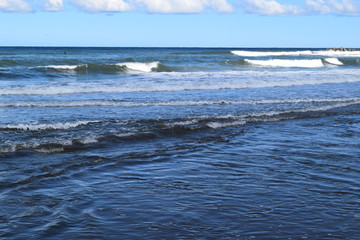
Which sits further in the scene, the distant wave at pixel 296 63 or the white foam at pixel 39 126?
the distant wave at pixel 296 63

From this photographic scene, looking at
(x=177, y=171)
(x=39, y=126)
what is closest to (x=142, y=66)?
(x=39, y=126)

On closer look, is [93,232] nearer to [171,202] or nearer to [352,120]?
[171,202]

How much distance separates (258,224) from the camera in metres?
4.65

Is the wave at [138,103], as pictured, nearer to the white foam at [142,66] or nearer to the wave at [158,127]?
the wave at [158,127]

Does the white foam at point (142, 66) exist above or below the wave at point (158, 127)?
above

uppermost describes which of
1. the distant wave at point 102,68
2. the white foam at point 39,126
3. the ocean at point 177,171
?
the distant wave at point 102,68

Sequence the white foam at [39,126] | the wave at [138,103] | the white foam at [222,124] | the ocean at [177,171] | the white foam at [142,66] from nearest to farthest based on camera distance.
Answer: the ocean at [177,171]
the white foam at [39,126]
the white foam at [222,124]
the wave at [138,103]
the white foam at [142,66]

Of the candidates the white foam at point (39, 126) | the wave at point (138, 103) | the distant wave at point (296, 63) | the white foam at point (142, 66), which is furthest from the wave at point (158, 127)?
the distant wave at point (296, 63)

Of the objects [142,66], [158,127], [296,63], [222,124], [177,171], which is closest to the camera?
[177,171]

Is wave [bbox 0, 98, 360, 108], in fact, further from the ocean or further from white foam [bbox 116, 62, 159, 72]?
white foam [bbox 116, 62, 159, 72]

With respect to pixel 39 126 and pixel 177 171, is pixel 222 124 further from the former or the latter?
pixel 177 171

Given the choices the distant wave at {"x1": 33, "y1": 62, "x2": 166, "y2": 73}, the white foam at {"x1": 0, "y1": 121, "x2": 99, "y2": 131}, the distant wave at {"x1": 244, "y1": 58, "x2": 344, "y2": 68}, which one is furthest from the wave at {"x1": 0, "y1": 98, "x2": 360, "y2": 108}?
the distant wave at {"x1": 244, "y1": 58, "x2": 344, "y2": 68}

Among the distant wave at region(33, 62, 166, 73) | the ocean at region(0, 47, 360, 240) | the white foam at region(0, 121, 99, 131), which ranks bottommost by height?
the ocean at region(0, 47, 360, 240)

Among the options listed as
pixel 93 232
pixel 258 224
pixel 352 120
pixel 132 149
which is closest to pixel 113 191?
pixel 93 232
